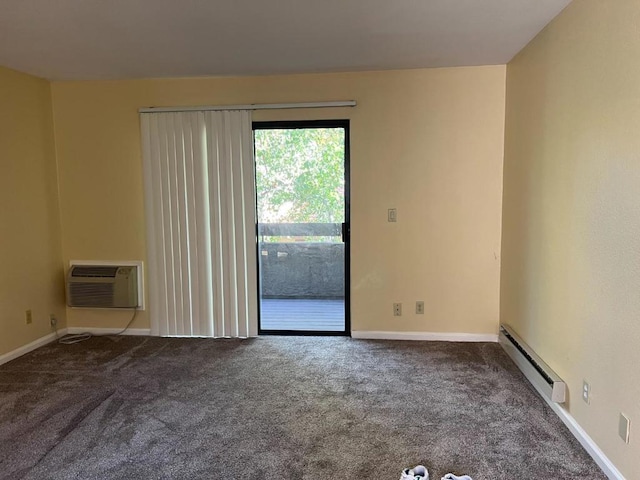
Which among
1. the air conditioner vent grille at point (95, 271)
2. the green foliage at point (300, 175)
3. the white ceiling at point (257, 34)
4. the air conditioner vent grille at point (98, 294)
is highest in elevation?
the white ceiling at point (257, 34)

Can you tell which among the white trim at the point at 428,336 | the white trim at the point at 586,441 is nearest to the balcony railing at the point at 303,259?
the white trim at the point at 428,336

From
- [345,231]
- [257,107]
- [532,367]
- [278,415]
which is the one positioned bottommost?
[278,415]

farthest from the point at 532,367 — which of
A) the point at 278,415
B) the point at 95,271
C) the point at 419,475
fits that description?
the point at 95,271

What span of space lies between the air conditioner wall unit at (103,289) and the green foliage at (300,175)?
53.6 inches

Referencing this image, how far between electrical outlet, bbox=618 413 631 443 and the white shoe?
87 centimetres

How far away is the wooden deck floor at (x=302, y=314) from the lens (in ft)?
13.1

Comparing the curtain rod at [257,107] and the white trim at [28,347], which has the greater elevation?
the curtain rod at [257,107]

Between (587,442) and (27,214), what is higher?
(27,214)

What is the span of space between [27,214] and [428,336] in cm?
364

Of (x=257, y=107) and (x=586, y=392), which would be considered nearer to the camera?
(x=586, y=392)

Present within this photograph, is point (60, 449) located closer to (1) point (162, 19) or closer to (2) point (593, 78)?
(1) point (162, 19)

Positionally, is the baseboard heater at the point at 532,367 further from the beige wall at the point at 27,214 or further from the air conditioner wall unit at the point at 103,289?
the beige wall at the point at 27,214

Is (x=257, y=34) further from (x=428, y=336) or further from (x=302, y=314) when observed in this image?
(x=428, y=336)

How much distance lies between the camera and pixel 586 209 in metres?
2.19
